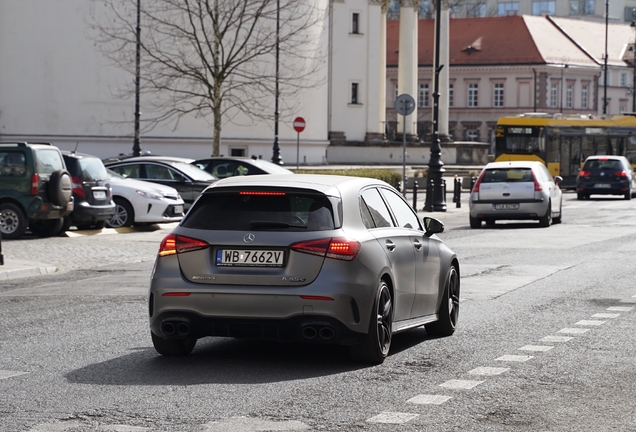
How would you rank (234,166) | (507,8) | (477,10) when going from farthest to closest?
1. (477,10)
2. (507,8)
3. (234,166)

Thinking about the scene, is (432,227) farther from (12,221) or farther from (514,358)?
(12,221)

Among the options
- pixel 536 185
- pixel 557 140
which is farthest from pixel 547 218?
pixel 557 140

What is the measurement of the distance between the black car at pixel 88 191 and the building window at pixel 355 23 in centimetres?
5252

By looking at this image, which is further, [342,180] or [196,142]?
[196,142]

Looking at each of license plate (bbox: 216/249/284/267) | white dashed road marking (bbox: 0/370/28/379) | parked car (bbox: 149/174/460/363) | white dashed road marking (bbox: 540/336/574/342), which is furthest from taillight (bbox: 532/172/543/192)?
white dashed road marking (bbox: 0/370/28/379)

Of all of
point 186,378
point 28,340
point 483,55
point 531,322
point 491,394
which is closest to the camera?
point 491,394

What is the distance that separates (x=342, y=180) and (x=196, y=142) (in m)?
49.9

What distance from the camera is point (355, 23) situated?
250 feet

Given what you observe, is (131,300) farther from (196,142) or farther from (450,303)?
(196,142)

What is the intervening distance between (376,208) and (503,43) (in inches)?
3907

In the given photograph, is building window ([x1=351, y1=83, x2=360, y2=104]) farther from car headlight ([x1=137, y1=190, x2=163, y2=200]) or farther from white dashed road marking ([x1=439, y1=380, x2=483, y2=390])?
white dashed road marking ([x1=439, y1=380, x2=483, y2=390])

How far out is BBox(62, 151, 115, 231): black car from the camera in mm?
24266

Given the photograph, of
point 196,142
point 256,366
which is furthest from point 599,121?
point 256,366

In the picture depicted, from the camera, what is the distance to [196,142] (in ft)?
193
